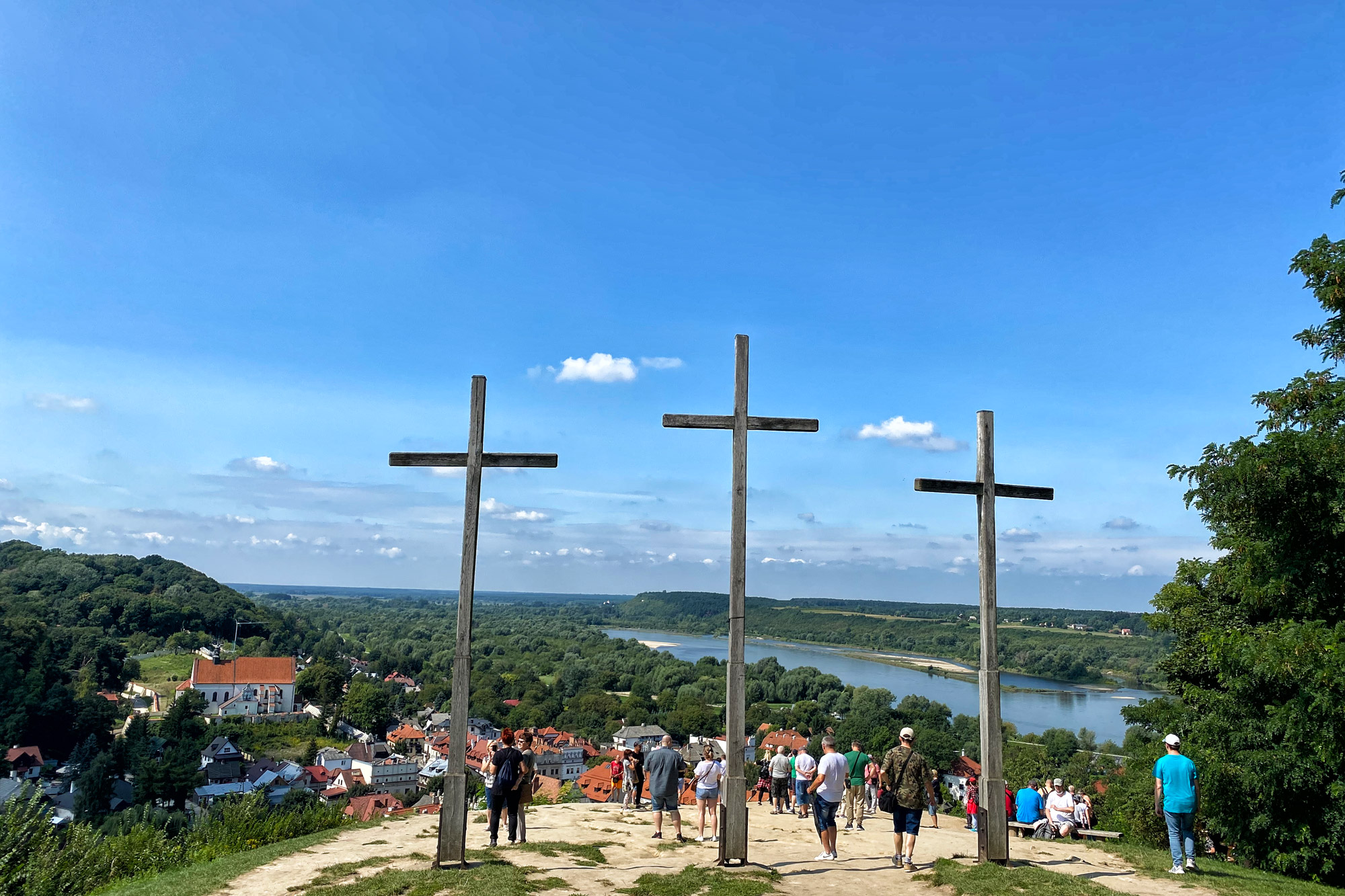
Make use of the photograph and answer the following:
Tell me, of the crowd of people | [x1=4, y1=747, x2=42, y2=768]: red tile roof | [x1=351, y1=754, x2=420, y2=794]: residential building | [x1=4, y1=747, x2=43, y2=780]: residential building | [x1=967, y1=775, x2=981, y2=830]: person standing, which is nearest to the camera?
the crowd of people

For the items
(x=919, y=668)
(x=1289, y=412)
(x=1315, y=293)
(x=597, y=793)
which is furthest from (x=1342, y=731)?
(x=919, y=668)

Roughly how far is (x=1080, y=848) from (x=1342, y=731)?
3.51 metres

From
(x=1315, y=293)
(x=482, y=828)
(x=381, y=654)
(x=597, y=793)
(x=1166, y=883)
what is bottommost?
(x=381, y=654)

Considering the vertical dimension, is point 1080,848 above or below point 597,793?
above

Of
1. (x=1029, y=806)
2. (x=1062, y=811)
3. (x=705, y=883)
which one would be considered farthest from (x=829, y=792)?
(x=1062, y=811)

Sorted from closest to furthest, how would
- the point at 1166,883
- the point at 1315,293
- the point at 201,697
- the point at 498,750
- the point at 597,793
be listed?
the point at 1166,883
the point at 498,750
the point at 1315,293
the point at 597,793
the point at 201,697

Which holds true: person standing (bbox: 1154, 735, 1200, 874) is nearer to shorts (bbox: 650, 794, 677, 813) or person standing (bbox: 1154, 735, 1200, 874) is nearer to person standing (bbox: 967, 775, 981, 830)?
person standing (bbox: 967, 775, 981, 830)

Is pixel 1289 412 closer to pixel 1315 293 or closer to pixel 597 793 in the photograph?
pixel 1315 293

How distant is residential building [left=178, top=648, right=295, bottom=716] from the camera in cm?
7382

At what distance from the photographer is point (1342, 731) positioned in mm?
9344

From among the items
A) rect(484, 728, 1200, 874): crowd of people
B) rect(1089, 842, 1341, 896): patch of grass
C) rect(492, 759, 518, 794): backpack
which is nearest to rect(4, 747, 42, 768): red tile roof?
rect(484, 728, 1200, 874): crowd of people

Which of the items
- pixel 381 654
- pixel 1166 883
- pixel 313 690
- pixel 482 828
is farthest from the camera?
pixel 381 654

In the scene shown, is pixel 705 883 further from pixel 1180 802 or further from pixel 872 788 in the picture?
pixel 872 788

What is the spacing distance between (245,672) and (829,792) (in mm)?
82914
